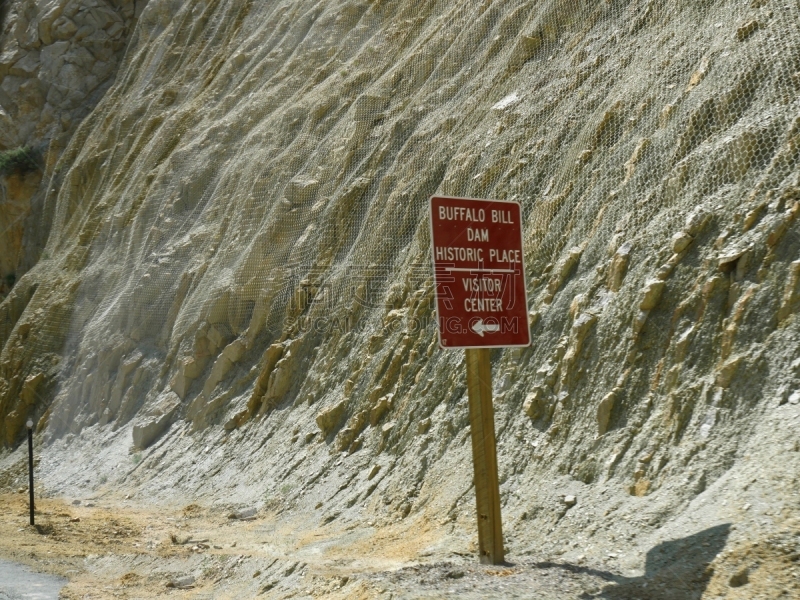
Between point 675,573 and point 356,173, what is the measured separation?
9368 millimetres

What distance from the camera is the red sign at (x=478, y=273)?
571 centimetres

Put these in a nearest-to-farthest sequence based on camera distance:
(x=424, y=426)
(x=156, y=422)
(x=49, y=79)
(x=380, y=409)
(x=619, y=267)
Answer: (x=619, y=267), (x=424, y=426), (x=380, y=409), (x=156, y=422), (x=49, y=79)

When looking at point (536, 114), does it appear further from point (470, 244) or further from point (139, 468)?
point (139, 468)

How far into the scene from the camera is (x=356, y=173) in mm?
13328

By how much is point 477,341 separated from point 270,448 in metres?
5.63

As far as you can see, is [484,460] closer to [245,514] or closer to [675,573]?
[675,573]

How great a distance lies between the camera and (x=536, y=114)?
35.9ft

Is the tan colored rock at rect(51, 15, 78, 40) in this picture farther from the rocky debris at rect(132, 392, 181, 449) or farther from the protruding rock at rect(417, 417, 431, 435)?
the protruding rock at rect(417, 417, 431, 435)

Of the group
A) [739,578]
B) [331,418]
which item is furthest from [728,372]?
[331,418]

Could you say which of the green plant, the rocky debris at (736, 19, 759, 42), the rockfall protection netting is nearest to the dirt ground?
the rockfall protection netting

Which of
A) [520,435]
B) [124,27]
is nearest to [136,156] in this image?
[124,27]

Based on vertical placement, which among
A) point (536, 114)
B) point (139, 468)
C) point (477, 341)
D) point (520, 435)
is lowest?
point (139, 468)

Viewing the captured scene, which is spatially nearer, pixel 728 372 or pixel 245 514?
pixel 728 372

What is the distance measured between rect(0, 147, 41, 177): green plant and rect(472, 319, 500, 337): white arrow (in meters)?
21.3
